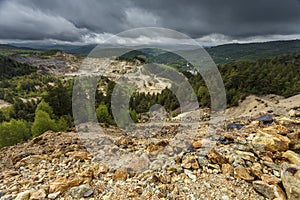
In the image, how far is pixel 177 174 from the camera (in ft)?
20.5

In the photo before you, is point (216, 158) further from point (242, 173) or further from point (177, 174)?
point (177, 174)

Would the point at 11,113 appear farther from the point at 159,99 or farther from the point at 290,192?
the point at 290,192

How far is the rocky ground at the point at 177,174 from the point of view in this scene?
5277 millimetres

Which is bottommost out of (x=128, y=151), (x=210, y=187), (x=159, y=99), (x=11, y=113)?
(x=11, y=113)

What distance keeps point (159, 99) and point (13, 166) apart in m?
43.3

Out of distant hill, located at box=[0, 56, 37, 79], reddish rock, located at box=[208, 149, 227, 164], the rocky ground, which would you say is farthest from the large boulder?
distant hill, located at box=[0, 56, 37, 79]

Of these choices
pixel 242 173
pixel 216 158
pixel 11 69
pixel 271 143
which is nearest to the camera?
pixel 242 173

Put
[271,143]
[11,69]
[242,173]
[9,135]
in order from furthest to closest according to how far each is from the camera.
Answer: [11,69] < [9,135] < [271,143] < [242,173]

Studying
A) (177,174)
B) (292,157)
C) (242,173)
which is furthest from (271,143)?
(177,174)

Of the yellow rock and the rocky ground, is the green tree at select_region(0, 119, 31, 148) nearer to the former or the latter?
the rocky ground

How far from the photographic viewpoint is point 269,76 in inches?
1796

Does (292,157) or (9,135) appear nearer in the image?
(292,157)

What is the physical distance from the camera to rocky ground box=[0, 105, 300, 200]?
5277mm

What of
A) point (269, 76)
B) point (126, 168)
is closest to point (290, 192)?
point (126, 168)
